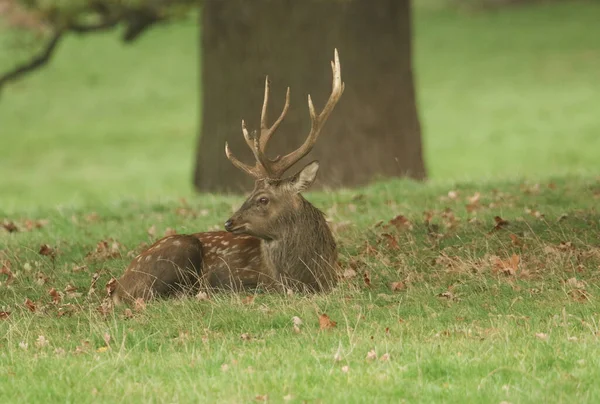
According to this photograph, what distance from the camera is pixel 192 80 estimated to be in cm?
3944

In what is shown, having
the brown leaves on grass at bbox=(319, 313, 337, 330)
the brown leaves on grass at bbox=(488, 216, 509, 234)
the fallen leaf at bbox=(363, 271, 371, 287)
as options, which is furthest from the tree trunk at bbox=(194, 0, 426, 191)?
the brown leaves on grass at bbox=(319, 313, 337, 330)

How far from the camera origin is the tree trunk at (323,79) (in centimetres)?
1656

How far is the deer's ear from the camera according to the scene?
→ 31.5ft

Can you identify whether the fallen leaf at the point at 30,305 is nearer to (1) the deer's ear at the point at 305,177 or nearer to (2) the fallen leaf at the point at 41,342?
(2) the fallen leaf at the point at 41,342

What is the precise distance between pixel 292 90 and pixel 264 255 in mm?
7046

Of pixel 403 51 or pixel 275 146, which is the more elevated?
pixel 403 51

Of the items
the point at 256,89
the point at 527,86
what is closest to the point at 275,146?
the point at 256,89

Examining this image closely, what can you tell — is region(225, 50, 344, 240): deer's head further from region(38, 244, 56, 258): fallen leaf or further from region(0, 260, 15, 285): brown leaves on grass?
region(38, 244, 56, 258): fallen leaf

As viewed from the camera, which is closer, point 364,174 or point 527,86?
point 364,174

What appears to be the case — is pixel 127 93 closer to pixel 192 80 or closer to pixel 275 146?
pixel 192 80

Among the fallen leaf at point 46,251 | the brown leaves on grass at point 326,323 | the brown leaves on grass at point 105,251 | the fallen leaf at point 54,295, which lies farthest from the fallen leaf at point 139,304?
the fallen leaf at point 46,251

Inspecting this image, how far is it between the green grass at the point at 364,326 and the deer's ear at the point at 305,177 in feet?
2.78

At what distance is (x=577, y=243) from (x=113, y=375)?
4.90 m

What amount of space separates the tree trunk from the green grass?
379 centimetres
